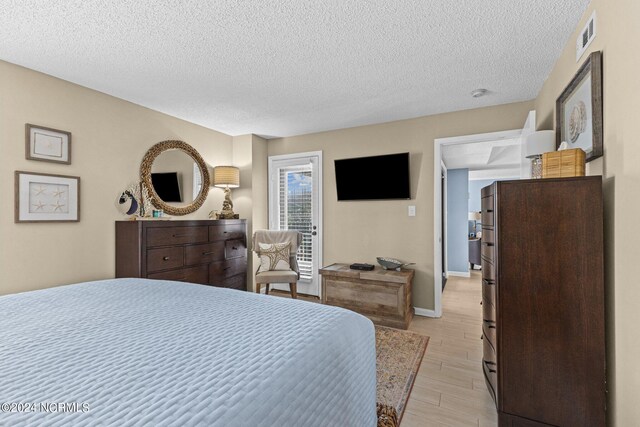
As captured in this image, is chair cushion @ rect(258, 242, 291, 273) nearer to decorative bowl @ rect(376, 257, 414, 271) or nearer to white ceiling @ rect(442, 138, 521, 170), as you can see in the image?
decorative bowl @ rect(376, 257, 414, 271)

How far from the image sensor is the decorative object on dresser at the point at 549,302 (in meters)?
1.47

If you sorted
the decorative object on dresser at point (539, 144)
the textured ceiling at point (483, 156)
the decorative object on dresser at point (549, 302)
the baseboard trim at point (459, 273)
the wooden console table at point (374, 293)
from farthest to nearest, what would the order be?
the baseboard trim at point (459, 273) < the textured ceiling at point (483, 156) < the wooden console table at point (374, 293) < the decorative object on dresser at point (539, 144) < the decorative object on dresser at point (549, 302)

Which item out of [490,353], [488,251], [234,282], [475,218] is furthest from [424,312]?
[475,218]

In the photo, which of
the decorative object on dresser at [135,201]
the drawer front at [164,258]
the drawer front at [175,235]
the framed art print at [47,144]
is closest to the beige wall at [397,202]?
the drawer front at [175,235]

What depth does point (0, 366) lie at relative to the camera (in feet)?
2.53

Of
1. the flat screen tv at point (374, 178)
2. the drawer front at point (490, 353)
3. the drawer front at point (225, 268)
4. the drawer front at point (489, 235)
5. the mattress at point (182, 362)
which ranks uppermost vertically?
the flat screen tv at point (374, 178)

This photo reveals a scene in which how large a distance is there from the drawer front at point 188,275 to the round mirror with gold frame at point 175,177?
2.49 ft

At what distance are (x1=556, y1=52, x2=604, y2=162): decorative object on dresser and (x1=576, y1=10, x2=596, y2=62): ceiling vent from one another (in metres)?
0.13

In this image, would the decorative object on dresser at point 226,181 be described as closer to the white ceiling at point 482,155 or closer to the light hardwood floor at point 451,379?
the light hardwood floor at point 451,379

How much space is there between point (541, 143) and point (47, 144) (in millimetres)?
3899

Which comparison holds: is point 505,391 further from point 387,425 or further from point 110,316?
point 110,316

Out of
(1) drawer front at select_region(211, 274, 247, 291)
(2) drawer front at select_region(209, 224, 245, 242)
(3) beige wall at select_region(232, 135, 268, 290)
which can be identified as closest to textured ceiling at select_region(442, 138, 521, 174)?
(3) beige wall at select_region(232, 135, 268, 290)

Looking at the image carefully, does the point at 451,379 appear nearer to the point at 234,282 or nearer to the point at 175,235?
the point at 234,282

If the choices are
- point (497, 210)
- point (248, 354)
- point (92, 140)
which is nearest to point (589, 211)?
point (497, 210)
